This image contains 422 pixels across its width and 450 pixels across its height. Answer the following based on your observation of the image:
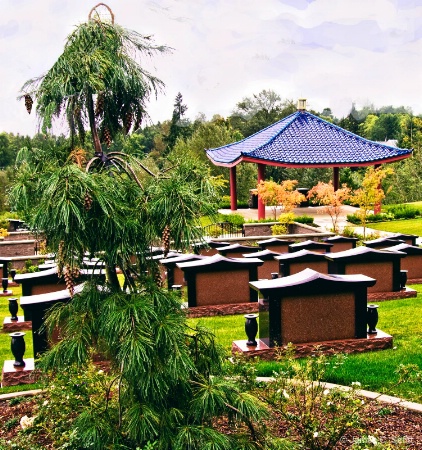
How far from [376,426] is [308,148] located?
2672 cm

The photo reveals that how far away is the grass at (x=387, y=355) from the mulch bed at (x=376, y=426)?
0.25 meters

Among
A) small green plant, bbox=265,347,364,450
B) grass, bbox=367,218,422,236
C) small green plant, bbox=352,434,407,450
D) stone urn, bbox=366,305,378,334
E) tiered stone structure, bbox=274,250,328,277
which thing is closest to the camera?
Answer: small green plant, bbox=352,434,407,450

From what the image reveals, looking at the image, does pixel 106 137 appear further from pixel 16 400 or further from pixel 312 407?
pixel 16 400

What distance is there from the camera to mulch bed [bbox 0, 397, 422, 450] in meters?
6.18

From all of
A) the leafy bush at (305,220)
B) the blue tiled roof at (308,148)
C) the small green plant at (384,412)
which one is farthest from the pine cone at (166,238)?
the blue tiled roof at (308,148)

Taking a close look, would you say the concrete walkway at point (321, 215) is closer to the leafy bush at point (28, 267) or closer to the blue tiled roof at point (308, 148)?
the blue tiled roof at point (308, 148)

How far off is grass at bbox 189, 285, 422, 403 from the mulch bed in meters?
0.25

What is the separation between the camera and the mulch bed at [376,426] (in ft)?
20.3

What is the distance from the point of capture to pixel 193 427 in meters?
4.68

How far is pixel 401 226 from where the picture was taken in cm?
2862

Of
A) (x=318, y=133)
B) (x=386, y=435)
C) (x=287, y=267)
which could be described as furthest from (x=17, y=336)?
(x=318, y=133)

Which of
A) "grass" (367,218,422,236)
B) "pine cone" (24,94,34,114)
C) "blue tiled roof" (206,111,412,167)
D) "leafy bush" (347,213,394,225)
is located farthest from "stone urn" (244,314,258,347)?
"blue tiled roof" (206,111,412,167)

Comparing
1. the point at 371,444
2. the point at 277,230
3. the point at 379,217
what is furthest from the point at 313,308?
the point at 379,217

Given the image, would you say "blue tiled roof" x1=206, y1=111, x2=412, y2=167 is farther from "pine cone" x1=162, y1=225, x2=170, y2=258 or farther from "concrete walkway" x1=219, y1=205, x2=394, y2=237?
"pine cone" x1=162, y1=225, x2=170, y2=258
